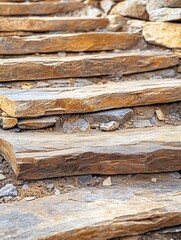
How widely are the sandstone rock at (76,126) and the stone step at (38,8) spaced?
1.58 metres

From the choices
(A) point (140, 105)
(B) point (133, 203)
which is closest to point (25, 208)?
(B) point (133, 203)

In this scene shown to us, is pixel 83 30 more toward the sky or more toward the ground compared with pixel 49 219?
more toward the sky

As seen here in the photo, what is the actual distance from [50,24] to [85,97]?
45.3 inches

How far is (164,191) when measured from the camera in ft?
5.57

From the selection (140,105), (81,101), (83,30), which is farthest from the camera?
(83,30)

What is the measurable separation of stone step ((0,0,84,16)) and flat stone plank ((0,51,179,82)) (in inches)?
35.1

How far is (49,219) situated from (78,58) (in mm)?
1231

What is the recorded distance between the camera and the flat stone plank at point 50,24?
2879 millimetres

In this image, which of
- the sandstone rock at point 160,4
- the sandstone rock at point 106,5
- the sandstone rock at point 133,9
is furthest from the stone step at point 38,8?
the sandstone rock at point 160,4

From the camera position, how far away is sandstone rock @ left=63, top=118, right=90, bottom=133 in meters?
1.99

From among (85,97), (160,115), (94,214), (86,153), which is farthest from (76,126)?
(94,214)

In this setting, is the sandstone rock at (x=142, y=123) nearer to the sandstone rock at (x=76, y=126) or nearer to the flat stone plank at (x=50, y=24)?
the sandstone rock at (x=76, y=126)

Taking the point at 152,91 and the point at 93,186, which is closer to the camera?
the point at 93,186

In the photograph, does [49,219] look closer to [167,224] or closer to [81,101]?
[167,224]
